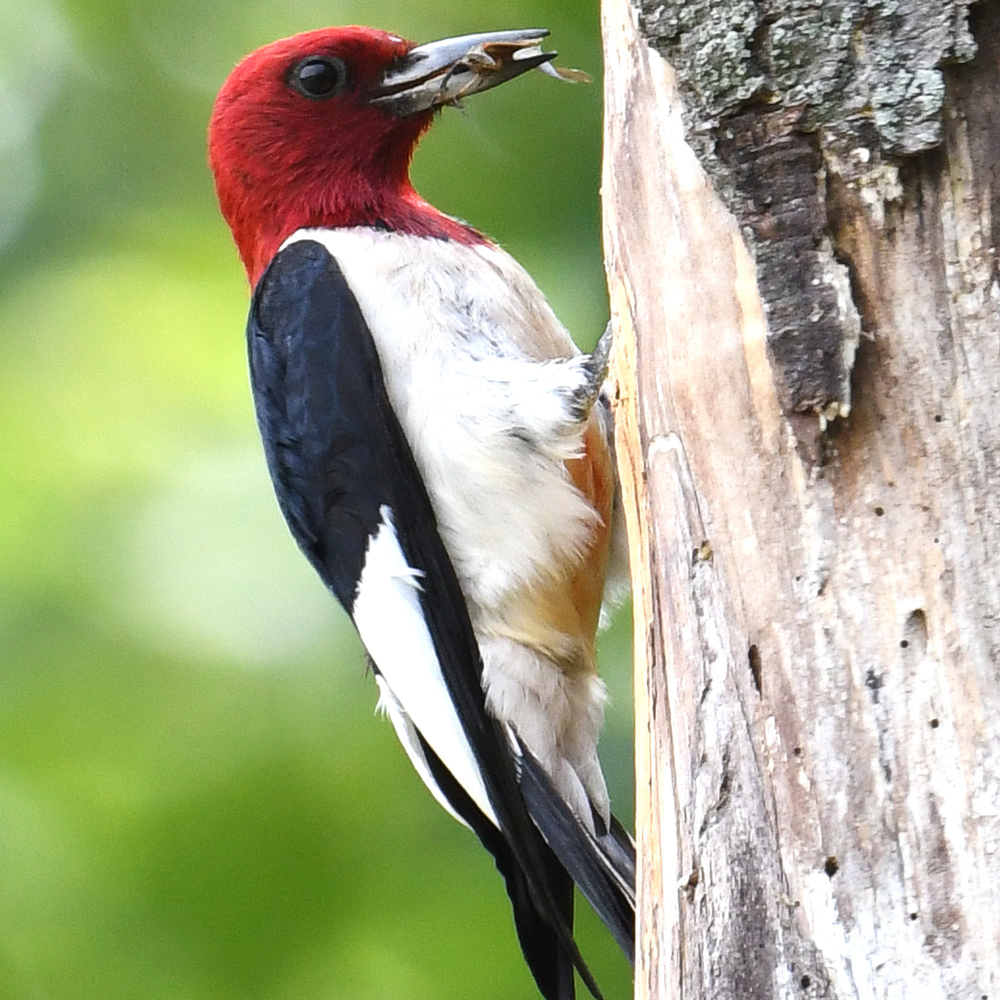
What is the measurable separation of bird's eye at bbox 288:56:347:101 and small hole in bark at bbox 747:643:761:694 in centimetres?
163

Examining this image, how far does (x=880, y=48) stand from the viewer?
1.30 meters

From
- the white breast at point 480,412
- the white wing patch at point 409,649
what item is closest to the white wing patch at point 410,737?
the white wing patch at point 409,649

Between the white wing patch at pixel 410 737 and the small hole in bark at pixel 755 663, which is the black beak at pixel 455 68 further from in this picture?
the small hole in bark at pixel 755 663

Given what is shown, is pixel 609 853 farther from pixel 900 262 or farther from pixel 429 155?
pixel 429 155

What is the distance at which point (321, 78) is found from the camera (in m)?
2.67

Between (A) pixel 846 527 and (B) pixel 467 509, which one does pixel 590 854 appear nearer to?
(B) pixel 467 509

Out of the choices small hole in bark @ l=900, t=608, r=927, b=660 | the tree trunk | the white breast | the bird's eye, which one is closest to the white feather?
the white breast

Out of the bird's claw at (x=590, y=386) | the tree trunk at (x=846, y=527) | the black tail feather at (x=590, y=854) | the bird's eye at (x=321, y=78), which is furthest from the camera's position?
the bird's eye at (x=321, y=78)

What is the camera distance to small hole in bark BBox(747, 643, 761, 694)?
138cm

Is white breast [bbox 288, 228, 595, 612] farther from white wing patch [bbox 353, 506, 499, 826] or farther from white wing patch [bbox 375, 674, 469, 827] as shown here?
white wing patch [bbox 375, 674, 469, 827]

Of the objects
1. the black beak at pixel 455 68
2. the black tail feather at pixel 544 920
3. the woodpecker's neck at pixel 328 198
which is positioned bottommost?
the black tail feather at pixel 544 920

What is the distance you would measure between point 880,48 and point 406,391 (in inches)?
44.1

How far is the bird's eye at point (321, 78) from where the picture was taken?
2.66m

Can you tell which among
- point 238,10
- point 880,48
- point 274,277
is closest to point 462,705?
point 274,277
